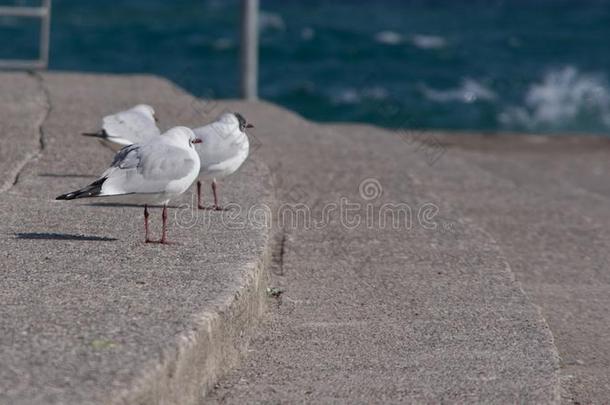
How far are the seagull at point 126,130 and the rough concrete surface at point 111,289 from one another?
0.31 m

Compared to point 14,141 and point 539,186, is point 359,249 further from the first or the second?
point 539,186

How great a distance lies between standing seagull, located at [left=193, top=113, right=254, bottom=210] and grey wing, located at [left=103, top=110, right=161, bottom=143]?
477 mm

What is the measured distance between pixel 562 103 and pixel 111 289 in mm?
16903

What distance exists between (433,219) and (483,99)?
46.1 ft

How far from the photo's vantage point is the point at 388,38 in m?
26.4

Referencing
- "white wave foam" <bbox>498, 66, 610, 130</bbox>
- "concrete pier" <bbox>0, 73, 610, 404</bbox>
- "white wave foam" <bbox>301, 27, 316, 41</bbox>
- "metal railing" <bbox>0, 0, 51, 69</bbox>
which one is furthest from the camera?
"white wave foam" <bbox>301, 27, 316, 41</bbox>

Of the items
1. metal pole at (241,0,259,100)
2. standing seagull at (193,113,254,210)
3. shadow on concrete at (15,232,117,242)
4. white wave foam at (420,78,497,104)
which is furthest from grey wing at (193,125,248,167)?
white wave foam at (420,78,497,104)

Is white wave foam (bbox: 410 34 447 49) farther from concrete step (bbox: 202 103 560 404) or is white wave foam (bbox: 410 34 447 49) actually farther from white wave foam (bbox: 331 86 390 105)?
concrete step (bbox: 202 103 560 404)

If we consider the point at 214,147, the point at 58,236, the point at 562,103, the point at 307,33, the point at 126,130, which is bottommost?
the point at 58,236

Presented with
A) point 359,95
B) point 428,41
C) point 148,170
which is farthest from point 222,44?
point 148,170

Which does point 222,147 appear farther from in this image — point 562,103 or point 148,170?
point 562,103

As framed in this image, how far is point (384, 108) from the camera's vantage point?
60.1 ft

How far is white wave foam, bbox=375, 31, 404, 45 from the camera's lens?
84.4 feet

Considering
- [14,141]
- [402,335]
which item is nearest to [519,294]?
[402,335]
